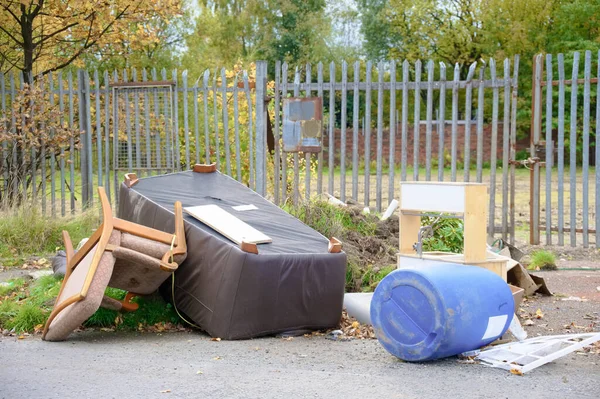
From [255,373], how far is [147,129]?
23.5 feet

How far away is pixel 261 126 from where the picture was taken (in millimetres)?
11227

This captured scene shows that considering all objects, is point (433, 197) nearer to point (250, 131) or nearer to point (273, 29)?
point (250, 131)

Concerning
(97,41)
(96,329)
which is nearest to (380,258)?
(96,329)

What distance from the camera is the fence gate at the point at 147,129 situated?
11758mm

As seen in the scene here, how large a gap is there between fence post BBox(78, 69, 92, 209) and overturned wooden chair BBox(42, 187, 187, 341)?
5.67 metres

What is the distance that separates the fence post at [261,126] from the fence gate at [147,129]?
1.26m

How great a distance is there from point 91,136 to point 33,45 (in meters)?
1.95

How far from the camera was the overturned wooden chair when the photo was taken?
19.9 feet

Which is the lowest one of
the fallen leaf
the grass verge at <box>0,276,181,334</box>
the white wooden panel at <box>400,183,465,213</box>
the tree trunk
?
the fallen leaf

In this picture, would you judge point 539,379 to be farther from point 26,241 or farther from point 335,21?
point 335,21

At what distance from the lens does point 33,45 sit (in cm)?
1299

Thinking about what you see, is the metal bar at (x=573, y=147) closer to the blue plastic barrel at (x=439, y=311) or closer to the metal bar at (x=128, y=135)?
the blue plastic barrel at (x=439, y=311)

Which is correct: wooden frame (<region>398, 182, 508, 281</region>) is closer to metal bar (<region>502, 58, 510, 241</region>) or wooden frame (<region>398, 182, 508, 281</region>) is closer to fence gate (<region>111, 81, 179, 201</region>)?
metal bar (<region>502, 58, 510, 241</region>)

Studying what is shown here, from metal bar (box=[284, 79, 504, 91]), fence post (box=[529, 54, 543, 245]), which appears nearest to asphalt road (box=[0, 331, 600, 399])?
fence post (box=[529, 54, 543, 245])
